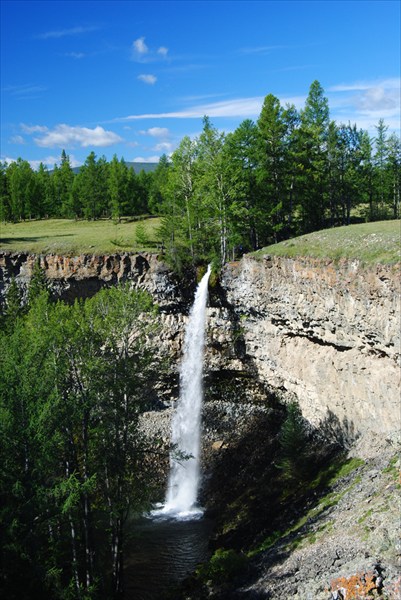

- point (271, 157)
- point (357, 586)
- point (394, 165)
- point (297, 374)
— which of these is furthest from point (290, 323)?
point (394, 165)

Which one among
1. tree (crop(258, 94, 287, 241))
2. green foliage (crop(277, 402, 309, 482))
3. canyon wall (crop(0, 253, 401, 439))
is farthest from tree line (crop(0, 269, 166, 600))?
tree (crop(258, 94, 287, 241))

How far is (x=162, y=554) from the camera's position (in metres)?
26.5

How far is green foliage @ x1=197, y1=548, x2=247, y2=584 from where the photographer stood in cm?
2112

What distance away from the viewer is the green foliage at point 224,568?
21122mm

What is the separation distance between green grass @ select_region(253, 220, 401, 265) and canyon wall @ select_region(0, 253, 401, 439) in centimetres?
60

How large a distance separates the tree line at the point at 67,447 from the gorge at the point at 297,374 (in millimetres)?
5425

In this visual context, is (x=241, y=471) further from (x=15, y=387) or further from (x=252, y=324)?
(x=15, y=387)

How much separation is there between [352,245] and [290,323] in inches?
256

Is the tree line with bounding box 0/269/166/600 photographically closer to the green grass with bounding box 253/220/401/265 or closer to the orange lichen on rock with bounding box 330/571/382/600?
the orange lichen on rock with bounding box 330/571/382/600

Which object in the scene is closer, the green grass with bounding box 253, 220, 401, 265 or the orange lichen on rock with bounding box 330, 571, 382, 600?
the orange lichen on rock with bounding box 330, 571, 382, 600

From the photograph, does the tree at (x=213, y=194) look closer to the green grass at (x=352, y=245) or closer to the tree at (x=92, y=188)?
the green grass at (x=352, y=245)

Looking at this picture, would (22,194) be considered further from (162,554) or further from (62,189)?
(162,554)

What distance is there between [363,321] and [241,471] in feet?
43.1

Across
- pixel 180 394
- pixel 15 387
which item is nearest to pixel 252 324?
pixel 180 394
